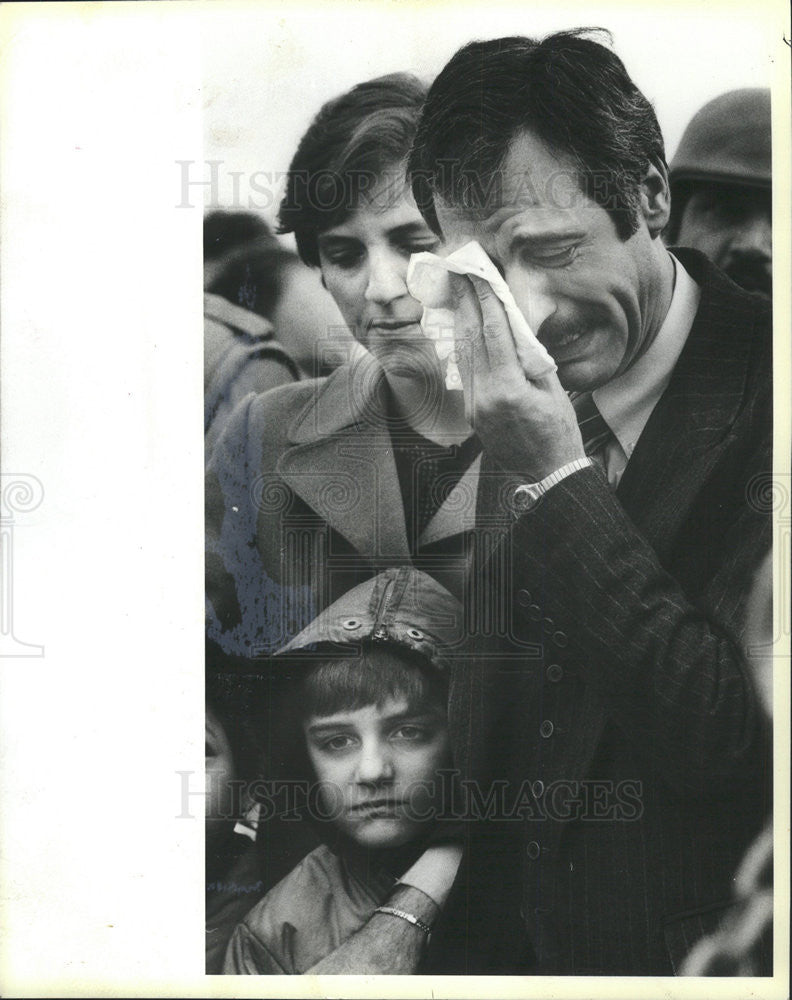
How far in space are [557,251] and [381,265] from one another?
57 cm

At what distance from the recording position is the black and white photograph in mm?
3367

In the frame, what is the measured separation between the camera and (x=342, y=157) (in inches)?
134

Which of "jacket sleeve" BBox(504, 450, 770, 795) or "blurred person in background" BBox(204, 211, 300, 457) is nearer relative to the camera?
"jacket sleeve" BBox(504, 450, 770, 795)

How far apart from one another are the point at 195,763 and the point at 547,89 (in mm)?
2459

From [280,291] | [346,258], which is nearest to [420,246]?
[346,258]

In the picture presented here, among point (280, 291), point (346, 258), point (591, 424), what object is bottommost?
point (591, 424)

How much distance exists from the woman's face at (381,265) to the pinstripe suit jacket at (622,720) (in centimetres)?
58

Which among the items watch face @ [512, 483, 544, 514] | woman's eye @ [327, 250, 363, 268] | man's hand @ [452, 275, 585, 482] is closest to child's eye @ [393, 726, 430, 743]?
watch face @ [512, 483, 544, 514]

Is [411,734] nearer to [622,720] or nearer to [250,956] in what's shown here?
[622,720]

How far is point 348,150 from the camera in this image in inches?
134

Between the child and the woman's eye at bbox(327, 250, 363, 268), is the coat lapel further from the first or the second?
the woman's eye at bbox(327, 250, 363, 268)

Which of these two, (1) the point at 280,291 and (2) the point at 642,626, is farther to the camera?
(1) the point at 280,291

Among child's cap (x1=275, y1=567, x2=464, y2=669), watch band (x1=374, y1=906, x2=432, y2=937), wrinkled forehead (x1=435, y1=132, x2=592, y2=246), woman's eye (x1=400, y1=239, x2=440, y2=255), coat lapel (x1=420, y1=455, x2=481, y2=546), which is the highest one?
wrinkled forehead (x1=435, y1=132, x2=592, y2=246)

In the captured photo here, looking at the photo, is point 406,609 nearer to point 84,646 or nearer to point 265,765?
point 265,765
